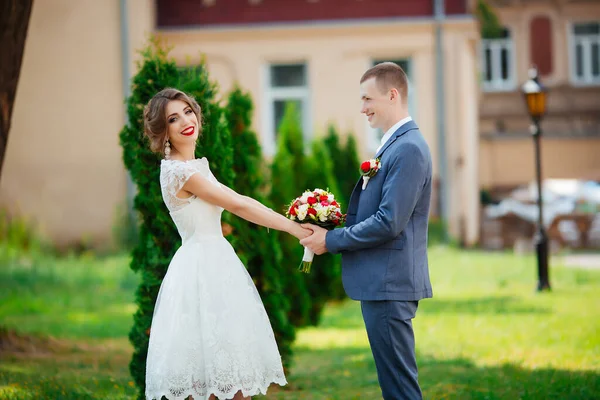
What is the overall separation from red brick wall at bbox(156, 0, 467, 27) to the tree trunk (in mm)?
14975

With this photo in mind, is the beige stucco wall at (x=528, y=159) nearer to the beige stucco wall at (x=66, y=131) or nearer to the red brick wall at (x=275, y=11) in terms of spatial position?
the red brick wall at (x=275, y=11)

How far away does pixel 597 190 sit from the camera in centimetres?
2667

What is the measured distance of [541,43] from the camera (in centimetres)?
3631

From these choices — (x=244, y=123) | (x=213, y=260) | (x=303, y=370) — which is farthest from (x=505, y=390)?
(x=244, y=123)

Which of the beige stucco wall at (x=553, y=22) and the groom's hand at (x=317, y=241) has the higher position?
the beige stucco wall at (x=553, y=22)

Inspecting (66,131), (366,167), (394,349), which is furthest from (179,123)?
(66,131)

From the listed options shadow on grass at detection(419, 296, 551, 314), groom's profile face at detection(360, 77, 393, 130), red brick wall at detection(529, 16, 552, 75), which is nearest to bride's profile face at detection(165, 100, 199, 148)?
groom's profile face at detection(360, 77, 393, 130)

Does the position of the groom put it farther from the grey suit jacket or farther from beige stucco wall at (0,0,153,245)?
beige stucco wall at (0,0,153,245)

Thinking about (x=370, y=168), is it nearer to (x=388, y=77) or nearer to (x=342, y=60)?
(x=388, y=77)

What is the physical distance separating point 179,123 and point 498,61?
1305 inches

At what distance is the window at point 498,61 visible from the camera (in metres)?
36.6

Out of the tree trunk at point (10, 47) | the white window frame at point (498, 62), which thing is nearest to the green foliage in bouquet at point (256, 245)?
the tree trunk at point (10, 47)

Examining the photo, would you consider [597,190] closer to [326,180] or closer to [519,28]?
[519,28]

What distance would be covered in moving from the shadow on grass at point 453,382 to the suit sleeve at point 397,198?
222 cm
